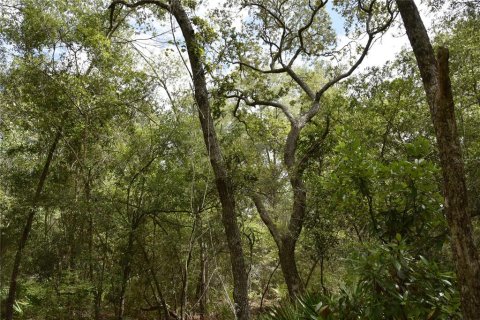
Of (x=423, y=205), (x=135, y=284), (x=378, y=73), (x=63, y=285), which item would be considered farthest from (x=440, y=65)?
(x=135, y=284)

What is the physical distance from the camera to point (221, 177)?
5.14m

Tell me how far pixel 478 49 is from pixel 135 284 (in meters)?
11.9

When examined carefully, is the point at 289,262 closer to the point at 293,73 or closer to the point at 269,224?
the point at 269,224

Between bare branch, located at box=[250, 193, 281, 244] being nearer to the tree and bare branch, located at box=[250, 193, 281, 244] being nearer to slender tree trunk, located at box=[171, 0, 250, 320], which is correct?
the tree

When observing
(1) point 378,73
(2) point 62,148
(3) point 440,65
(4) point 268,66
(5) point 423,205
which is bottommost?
(5) point 423,205

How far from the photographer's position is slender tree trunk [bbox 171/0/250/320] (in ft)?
16.1

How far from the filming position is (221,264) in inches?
558

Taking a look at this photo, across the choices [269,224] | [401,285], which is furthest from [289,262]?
[401,285]

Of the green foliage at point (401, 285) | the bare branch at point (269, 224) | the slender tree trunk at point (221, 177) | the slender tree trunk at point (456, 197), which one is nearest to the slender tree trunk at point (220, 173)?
the slender tree trunk at point (221, 177)

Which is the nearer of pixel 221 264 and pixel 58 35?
pixel 58 35

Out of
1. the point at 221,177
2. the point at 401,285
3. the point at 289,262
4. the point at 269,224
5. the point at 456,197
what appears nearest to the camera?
the point at 456,197

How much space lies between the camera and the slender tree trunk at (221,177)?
492 cm

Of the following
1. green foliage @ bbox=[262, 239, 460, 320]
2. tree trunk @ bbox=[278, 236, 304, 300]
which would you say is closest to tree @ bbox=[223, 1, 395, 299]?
tree trunk @ bbox=[278, 236, 304, 300]

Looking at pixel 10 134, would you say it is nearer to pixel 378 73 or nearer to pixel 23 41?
pixel 23 41
